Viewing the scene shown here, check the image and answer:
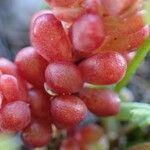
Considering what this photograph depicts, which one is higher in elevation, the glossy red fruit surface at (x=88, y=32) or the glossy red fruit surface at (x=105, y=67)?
the glossy red fruit surface at (x=88, y=32)

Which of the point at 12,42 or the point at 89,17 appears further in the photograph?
the point at 12,42

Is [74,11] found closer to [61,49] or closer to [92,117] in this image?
[61,49]

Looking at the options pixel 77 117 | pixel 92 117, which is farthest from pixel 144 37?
pixel 92 117

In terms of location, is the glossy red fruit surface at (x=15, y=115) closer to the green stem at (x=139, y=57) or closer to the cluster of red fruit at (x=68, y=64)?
the cluster of red fruit at (x=68, y=64)

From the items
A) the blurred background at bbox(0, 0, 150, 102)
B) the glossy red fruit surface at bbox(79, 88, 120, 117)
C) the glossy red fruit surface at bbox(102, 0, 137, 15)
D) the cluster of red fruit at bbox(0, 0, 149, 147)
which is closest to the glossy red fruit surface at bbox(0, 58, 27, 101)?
the cluster of red fruit at bbox(0, 0, 149, 147)

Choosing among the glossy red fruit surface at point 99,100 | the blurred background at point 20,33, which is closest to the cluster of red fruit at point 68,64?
the glossy red fruit surface at point 99,100

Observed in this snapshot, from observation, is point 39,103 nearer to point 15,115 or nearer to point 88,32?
point 15,115

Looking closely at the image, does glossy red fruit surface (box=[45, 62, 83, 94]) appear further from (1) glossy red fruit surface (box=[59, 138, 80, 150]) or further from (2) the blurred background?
(2) the blurred background
